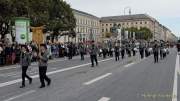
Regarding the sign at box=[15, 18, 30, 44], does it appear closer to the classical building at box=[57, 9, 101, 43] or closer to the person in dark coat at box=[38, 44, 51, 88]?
the person in dark coat at box=[38, 44, 51, 88]

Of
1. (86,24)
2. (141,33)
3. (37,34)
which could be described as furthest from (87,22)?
(37,34)

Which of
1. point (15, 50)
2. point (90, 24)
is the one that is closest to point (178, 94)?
point (15, 50)

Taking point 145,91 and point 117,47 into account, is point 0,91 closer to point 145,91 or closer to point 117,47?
Answer: point 145,91

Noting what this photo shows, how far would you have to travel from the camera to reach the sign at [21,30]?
35125 millimetres

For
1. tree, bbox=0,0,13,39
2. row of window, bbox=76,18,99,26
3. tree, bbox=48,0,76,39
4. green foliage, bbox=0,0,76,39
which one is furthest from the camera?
row of window, bbox=76,18,99,26

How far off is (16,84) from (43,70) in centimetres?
180

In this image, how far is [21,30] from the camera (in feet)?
115

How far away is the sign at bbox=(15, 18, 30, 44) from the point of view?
35125mm

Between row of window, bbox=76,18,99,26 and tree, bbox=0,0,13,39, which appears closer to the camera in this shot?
tree, bbox=0,0,13,39

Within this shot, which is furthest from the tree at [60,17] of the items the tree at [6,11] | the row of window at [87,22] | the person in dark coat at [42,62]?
the person in dark coat at [42,62]

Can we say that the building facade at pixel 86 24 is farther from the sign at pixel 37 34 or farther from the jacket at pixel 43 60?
the jacket at pixel 43 60

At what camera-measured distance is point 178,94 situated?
536 inches

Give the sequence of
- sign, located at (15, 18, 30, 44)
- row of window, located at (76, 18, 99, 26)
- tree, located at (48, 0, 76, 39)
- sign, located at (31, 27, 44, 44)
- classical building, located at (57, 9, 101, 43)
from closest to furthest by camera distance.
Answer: sign, located at (15, 18, 30, 44)
sign, located at (31, 27, 44, 44)
tree, located at (48, 0, 76, 39)
classical building, located at (57, 9, 101, 43)
row of window, located at (76, 18, 99, 26)

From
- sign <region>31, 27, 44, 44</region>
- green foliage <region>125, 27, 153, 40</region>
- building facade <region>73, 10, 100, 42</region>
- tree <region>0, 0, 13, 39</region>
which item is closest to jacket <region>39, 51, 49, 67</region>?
sign <region>31, 27, 44, 44</region>
